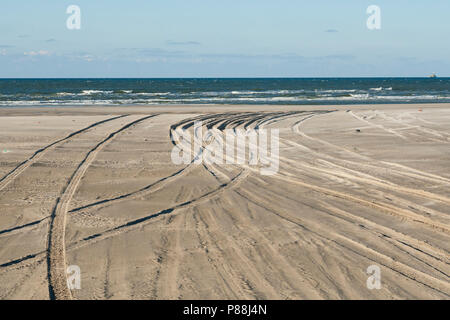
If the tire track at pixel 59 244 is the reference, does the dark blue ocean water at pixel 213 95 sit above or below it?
above

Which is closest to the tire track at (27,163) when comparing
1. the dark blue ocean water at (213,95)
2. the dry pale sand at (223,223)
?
the dry pale sand at (223,223)

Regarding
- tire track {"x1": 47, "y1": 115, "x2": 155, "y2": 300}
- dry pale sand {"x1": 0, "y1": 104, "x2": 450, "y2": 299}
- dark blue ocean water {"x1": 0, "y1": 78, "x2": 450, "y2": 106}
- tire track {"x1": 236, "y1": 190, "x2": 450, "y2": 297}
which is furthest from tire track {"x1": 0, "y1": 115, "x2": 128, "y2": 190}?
dark blue ocean water {"x1": 0, "y1": 78, "x2": 450, "y2": 106}

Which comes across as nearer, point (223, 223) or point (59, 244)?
point (59, 244)

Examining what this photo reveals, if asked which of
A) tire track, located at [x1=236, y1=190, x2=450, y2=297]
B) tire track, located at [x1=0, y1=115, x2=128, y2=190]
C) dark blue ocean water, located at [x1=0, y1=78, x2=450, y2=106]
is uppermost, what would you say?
dark blue ocean water, located at [x1=0, y1=78, x2=450, y2=106]

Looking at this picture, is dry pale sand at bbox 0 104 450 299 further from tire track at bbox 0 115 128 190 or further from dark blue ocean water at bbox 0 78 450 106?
dark blue ocean water at bbox 0 78 450 106

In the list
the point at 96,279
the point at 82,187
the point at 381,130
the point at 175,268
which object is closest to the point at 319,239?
the point at 175,268

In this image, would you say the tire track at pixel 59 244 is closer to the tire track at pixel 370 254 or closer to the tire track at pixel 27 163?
the tire track at pixel 27 163

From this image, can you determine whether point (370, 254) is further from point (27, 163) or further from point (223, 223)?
point (27, 163)

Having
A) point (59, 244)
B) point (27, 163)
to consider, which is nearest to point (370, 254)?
point (59, 244)
